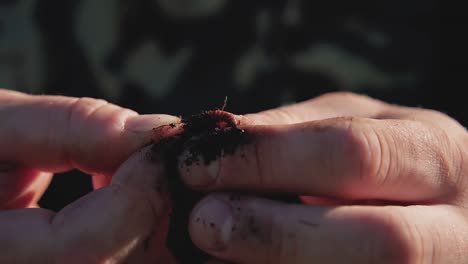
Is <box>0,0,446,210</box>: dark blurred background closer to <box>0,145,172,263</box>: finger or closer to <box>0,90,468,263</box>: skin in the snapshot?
<box>0,90,468,263</box>: skin

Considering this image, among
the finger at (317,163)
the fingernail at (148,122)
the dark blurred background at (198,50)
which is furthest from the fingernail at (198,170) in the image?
the dark blurred background at (198,50)

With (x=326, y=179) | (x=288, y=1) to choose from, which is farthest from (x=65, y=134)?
(x=288, y=1)

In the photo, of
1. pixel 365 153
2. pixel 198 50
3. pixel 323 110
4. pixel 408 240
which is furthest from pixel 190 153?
pixel 198 50

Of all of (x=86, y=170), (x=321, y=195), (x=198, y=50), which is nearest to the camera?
(x=321, y=195)

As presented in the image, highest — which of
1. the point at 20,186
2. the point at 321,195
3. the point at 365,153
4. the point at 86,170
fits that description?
the point at 365,153

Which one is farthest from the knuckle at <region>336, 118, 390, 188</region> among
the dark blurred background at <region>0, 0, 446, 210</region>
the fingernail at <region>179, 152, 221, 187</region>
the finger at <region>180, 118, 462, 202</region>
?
the dark blurred background at <region>0, 0, 446, 210</region>

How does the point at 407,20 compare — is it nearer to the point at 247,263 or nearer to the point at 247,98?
the point at 247,98

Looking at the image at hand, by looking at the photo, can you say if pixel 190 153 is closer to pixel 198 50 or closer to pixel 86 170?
pixel 86 170
